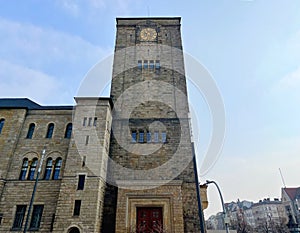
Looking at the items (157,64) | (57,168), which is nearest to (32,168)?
(57,168)

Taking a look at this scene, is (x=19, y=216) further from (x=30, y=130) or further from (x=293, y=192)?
(x=293, y=192)

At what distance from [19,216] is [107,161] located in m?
6.48

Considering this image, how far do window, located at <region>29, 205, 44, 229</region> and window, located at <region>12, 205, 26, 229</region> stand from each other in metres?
0.63

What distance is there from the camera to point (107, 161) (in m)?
16.0

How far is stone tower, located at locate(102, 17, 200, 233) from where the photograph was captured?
14180 millimetres

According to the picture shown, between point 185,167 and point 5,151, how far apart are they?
1311 centimetres

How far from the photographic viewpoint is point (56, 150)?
1603 centimetres

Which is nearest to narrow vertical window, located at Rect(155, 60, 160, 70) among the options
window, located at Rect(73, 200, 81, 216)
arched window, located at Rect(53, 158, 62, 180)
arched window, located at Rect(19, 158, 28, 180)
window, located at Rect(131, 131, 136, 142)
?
window, located at Rect(131, 131, 136, 142)

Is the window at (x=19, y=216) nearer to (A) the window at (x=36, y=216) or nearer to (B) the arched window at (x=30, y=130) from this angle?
(A) the window at (x=36, y=216)

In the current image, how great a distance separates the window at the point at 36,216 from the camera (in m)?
13.7

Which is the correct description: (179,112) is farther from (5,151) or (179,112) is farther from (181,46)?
(5,151)

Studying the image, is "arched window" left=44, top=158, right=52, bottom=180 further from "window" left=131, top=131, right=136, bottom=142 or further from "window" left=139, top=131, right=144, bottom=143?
"window" left=139, top=131, right=144, bottom=143

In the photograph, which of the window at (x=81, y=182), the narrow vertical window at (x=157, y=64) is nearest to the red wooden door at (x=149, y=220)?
the window at (x=81, y=182)

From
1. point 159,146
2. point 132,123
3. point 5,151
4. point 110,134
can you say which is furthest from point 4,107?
point 159,146
